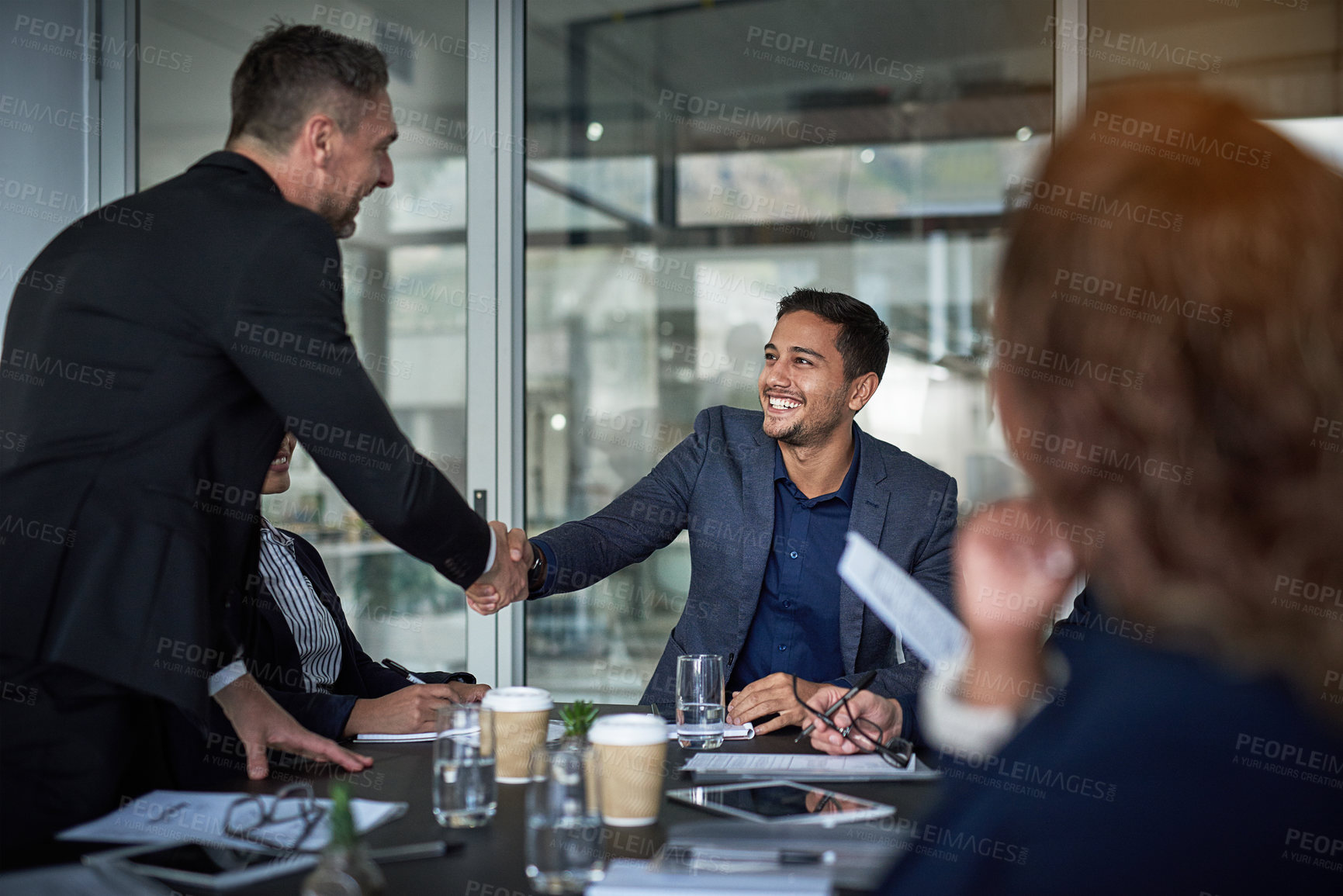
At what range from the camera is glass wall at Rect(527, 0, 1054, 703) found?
554 centimetres

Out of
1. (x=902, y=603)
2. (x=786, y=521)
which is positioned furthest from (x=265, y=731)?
(x=786, y=521)

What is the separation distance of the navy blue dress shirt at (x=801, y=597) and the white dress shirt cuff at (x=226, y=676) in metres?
1.35

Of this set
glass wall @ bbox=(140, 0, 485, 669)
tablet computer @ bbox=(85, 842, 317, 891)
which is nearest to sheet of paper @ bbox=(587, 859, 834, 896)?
tablet computer @ bbox=(85, 842, 317, 891)

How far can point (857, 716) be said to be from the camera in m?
2.09

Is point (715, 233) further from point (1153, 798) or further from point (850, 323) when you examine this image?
point (1153, 798)

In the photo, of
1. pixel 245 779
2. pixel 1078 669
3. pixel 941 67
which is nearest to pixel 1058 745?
pixel 1078 669

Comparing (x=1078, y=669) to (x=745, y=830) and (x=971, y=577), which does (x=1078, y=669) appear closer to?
(x=971, y=577)

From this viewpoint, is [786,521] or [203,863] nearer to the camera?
[203,863]

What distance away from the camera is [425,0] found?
4297 millimetres

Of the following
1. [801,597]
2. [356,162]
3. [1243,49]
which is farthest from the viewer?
[1243,49]

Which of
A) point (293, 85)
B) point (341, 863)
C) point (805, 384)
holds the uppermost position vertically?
point (293, 85)

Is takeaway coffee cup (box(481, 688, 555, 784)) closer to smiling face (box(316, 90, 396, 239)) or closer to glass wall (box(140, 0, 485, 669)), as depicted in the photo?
smiling face (box(316, 90, 396, 239))

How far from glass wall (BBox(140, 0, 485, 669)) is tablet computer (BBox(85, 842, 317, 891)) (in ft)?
9.23

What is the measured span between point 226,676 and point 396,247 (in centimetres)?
317
